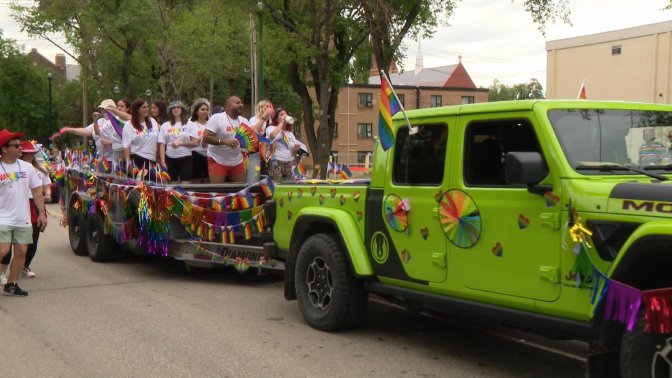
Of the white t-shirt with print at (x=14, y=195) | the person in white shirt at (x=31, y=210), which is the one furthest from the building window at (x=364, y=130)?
the white t-shirt with print at (x=14, y=195)

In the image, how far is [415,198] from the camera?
17.5ft

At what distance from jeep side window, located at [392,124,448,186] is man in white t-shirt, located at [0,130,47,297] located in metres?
4.71

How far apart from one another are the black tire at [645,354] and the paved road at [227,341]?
1339 millimetres

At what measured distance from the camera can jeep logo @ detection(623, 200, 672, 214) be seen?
143 inches

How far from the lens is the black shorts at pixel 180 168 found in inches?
394

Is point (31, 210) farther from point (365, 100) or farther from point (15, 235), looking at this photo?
point (365, 100)

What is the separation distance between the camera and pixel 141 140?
386 inches

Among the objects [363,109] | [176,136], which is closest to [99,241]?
[176,136]

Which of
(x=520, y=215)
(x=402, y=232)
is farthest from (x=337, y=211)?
(x=520, y=215)

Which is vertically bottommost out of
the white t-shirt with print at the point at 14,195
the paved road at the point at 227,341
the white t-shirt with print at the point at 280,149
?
the paved road at the point at 227,341

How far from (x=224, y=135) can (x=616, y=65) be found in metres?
40.2

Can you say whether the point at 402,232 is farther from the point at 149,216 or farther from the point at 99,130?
the point at 99,130

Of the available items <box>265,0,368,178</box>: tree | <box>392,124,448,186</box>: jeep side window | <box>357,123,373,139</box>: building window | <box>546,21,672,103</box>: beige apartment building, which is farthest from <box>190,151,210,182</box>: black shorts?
<box>357,123,373,139</box>: building window

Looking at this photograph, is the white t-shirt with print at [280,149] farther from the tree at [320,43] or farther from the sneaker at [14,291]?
the tree at [320,43]
